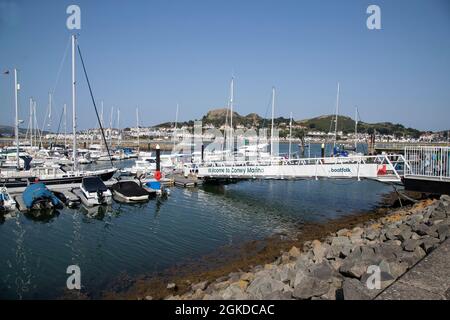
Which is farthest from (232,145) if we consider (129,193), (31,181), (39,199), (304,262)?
(304,262)

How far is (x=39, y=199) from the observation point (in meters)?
22.7

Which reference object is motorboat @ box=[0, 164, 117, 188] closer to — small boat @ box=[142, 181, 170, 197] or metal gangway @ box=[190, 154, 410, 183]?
small boat @ box=[142, 181, 170, 197]

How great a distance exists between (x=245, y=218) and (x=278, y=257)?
26.1ft

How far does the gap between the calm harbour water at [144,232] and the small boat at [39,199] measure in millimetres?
922

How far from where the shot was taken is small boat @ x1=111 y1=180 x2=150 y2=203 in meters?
26.6

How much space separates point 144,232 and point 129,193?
342 inches

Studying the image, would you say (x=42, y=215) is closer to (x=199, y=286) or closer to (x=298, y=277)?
(x=199, y=286)

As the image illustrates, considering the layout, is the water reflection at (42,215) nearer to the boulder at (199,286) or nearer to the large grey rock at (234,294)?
the boulder at (199,286)

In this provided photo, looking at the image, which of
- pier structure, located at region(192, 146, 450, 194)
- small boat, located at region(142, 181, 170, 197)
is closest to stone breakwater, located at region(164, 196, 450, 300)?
pier structure, located at region(192, 146, 450, 194)

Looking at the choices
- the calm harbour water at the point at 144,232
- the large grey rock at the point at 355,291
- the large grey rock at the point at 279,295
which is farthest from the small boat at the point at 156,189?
the large grey rock at the point at 355,291

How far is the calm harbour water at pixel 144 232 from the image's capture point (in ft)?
43.6
